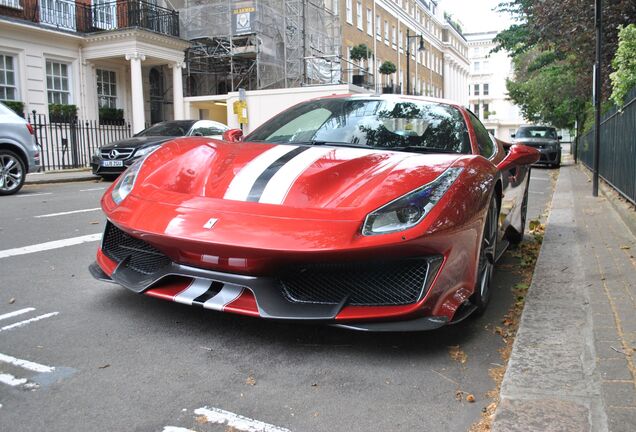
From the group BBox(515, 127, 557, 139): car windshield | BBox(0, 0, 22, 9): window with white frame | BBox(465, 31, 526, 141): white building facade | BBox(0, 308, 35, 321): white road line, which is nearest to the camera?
BBox(0, 308, 35, 321): white road line

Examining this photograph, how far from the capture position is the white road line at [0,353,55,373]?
8.56 feet

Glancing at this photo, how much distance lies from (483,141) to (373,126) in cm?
94

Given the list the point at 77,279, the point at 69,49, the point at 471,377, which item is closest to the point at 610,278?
the point at 471,377

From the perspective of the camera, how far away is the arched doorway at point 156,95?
24.0 metres

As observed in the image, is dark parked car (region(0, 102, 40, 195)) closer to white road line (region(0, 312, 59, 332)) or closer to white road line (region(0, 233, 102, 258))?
white road line (region(0, 233, 102, 258))

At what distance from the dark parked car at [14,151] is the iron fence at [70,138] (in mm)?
6700

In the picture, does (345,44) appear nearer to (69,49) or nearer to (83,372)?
(69,49)

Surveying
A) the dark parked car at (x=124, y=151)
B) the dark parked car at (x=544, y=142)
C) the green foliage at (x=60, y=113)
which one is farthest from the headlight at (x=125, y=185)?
the dark parked car at (x=544, y=142)

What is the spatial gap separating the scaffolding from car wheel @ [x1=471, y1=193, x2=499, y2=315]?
2219cm

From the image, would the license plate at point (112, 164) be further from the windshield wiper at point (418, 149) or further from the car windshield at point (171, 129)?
the windshield wiper at point (418, 149)

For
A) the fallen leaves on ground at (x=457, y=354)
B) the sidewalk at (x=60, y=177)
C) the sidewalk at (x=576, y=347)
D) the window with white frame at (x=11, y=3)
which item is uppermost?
the window with white frame at (x=11, y=3)

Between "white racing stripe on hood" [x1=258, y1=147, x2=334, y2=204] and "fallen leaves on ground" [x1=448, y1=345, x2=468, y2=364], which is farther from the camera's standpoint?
"white racing stripe on hood" [x1=258, y1=147, x2=334, y2=204]

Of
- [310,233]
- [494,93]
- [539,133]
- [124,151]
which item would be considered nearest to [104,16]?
[124,151]

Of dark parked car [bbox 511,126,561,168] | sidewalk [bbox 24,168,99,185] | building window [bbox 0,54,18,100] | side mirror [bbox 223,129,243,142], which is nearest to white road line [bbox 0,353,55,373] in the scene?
side mirror [bbox 223,129,243,142]
